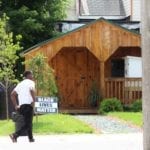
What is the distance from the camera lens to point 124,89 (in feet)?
92.4

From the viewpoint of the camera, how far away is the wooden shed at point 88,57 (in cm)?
2767

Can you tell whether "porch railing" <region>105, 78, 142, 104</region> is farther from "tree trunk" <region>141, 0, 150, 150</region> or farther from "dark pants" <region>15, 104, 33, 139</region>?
"tree trunk" <region>141, 0, 150, 150</region>

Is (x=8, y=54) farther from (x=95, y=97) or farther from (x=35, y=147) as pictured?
(x=35, y=147)

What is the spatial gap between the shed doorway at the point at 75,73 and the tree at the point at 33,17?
7.69 feet

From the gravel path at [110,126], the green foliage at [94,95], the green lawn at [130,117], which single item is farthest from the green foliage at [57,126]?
the green foliage at [94,95]

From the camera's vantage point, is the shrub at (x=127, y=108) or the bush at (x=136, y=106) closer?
the bush at (x=136, y=106)

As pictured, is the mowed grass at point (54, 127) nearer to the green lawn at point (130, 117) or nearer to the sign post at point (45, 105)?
the sign post at point (45, 105)

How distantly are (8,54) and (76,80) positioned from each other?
6292 mm

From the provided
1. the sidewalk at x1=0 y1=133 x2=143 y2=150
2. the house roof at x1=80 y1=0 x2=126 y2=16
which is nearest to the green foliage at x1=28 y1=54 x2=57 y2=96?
the sidewalk at x1=0 y1=133 x2=143 y2=150

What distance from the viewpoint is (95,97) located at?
28531 mm

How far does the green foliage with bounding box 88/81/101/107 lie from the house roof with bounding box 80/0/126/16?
1095 cm

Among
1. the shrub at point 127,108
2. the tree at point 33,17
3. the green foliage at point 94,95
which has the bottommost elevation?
the shrub at point 127,108

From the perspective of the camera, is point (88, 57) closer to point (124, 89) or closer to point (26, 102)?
point (124, 89)

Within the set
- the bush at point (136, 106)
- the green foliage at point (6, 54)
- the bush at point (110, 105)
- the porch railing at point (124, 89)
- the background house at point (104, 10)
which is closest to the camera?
the green foliage at point (6, 54)
